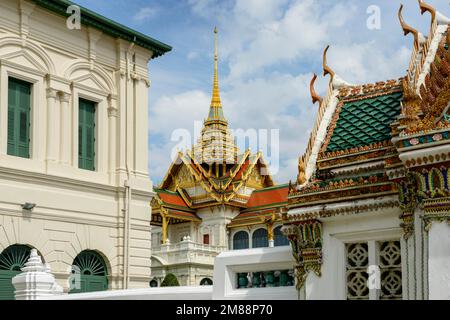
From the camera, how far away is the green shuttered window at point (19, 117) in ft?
63.0

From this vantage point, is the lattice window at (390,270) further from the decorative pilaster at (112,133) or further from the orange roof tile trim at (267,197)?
the orange roof tile trim at (267,197)

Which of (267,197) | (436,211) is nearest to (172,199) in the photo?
(267,197)

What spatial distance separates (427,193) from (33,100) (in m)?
15.1

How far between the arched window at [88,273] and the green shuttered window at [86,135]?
260 centimetres

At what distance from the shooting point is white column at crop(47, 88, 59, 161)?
20.0 meters

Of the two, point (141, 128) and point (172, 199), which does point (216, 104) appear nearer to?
point (172, 199)

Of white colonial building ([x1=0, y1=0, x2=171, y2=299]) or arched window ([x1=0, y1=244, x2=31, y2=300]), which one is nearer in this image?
arched window ([x1=0, y1=244, x2=31, y2=300])

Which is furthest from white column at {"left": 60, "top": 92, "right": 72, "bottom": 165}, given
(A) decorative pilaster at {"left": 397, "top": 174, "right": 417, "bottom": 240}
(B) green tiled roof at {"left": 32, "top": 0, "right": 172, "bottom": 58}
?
(A) decorative pilaster at {"left": 397, "top": 174, "right": 417, "bottom": 240}

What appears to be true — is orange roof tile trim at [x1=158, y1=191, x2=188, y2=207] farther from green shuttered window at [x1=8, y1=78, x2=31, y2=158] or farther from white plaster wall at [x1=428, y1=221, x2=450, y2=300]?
white plaster wall at [x1=428, y1=221, x2=450, y2=300]

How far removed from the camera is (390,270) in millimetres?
7242

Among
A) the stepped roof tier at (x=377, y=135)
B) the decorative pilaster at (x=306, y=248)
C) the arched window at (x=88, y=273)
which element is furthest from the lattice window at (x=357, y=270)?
the arched window at (x=88, y=273)

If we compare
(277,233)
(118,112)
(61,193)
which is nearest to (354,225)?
(61,193)

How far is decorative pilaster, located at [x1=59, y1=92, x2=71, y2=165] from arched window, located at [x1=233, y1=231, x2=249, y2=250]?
2639 cm

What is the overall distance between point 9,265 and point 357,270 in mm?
13098
